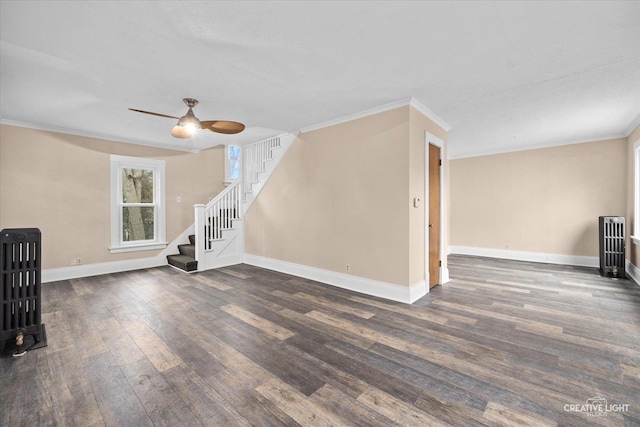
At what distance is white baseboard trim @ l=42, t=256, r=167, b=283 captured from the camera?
4713 millimetres

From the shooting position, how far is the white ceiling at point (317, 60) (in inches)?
77.3

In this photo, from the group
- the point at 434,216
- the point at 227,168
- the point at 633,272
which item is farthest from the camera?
the point at 227,168

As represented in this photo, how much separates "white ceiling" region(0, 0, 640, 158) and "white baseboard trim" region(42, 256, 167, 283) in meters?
2.47

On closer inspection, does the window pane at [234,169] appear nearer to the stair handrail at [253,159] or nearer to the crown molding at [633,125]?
the stair handrail at [253,159]

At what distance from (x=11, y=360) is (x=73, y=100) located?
2.97 m

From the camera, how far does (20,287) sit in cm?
262

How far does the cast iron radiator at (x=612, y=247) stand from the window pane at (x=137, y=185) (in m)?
8.48

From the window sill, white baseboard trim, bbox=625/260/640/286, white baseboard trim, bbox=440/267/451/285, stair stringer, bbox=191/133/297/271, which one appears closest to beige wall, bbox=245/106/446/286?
stair stringer, bbox=191/133/297/271

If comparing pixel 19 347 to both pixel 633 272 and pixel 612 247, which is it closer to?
pixel 612 247

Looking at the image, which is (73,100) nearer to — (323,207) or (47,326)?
(47,326)

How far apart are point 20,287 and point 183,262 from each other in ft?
9.02

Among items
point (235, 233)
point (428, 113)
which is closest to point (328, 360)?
point (428, 113)

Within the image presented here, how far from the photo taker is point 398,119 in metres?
3.66

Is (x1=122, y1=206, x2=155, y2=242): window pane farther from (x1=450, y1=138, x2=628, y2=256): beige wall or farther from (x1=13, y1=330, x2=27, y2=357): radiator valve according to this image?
(x1=450, y1=138, x2=628, y2=256): beige wall
